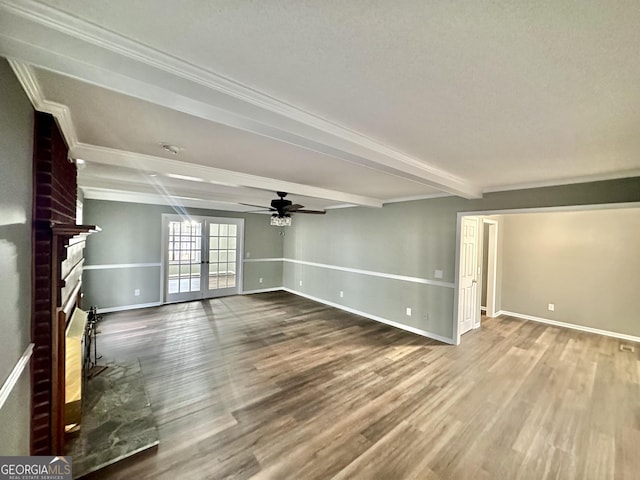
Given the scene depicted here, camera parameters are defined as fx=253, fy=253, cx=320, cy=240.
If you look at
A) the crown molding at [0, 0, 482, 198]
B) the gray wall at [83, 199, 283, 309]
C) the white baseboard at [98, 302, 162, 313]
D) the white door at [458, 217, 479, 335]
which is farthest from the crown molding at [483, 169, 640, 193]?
the white baseboard at [98, 302, 162, 313]

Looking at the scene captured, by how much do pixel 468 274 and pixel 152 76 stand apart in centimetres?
496

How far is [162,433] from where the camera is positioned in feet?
7.07

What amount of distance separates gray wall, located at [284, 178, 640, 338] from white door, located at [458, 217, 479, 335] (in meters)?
0.19

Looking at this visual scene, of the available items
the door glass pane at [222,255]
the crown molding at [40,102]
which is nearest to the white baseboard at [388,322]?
the door glass pane at [222,255]

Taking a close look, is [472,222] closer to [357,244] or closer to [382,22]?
[357,244]

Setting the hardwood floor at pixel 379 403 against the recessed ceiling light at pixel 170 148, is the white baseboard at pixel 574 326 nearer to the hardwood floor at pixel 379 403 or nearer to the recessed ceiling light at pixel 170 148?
the hardwood floor at pixel 379 403

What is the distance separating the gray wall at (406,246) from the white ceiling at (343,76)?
0.86 metres

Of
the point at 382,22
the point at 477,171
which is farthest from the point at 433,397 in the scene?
the point at 382,22

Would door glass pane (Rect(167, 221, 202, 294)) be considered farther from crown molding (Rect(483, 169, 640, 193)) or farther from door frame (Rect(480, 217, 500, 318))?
door frame (Rect(480, 217, 500, 318))

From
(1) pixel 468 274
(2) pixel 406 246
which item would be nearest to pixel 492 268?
(1) pixel 468 274

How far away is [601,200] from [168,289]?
7691 mm

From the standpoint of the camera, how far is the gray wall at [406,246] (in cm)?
324

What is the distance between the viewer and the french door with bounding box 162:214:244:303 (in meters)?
6.09

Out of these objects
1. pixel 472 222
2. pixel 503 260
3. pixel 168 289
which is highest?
pixel 472 222
